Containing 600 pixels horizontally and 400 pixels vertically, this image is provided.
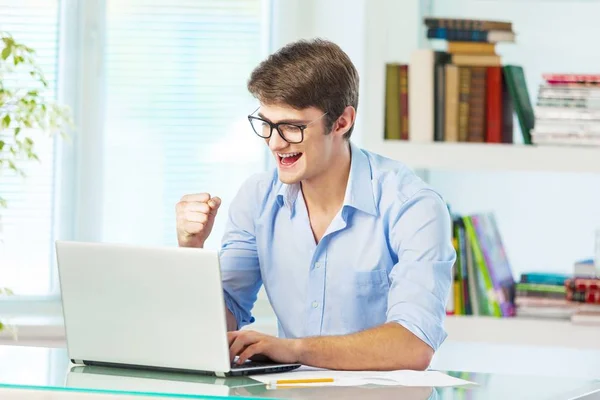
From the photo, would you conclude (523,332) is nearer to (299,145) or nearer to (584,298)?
(584,298)

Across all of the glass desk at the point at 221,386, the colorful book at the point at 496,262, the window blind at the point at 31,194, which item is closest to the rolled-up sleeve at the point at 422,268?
the glass desk at the point at 221,386

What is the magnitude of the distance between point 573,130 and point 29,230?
1792 millimetres

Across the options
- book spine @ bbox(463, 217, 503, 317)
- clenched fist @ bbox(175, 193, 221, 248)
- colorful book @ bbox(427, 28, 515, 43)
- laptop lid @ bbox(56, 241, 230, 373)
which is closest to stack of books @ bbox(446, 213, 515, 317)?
book spine @ bbox(463, 217, 503, 317)

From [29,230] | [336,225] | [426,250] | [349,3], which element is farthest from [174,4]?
[426,250]

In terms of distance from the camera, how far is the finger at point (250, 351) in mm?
1775

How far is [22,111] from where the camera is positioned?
10.1ft

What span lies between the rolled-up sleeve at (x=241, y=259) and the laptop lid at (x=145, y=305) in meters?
0.58

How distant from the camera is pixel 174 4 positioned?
3482 mm

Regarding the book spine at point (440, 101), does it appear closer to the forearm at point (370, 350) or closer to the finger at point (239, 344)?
the forearm at point (370, 350)

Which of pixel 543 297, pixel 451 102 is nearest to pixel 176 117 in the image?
pixel 451 102

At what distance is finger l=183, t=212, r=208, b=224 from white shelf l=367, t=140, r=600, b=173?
3.12 ft

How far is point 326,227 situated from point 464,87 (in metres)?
0.82

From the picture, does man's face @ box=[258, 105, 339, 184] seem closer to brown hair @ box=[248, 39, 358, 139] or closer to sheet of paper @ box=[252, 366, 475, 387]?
brown hair @ box=[248, 39, 358, 139]

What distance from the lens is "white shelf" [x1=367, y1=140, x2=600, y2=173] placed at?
9.44ft
